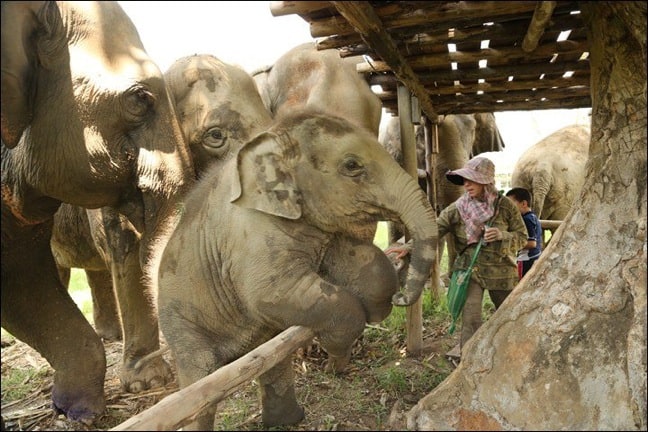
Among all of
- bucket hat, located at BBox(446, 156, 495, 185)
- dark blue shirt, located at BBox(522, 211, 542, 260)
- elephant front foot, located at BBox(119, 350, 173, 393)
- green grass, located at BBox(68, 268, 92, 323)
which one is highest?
bucket hat, located at BBox(446, 156, 495, 185)

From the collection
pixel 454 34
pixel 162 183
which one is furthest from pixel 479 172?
pixel 162 183

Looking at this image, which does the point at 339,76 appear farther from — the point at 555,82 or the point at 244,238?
the point at 244,238

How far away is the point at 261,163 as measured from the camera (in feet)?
8.54

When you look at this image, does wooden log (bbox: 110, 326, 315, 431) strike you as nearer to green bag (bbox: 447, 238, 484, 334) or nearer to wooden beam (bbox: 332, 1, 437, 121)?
wooden beam (bbox: 332, 1, 437, 121)

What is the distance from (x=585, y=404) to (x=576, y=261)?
0.59m

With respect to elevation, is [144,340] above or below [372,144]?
below

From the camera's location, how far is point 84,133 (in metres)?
2.74

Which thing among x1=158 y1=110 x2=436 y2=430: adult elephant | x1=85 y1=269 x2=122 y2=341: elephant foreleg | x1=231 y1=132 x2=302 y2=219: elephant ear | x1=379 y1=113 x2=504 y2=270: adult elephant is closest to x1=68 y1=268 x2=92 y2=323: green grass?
x1=85 y1=269 x2=122 y2=341: elephant foreleg

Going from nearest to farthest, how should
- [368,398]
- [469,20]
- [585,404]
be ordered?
1. [585,404]
2. [469,20]
3. [368,398]

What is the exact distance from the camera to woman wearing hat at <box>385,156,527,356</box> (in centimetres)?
360

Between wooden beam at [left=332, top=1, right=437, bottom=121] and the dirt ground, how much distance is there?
177cm

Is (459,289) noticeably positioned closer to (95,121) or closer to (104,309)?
(95,121)

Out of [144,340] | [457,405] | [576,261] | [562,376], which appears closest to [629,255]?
[576,261]

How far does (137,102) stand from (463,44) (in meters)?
1.78
